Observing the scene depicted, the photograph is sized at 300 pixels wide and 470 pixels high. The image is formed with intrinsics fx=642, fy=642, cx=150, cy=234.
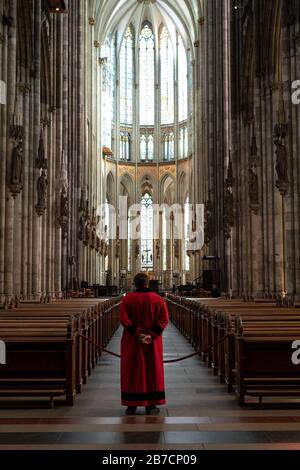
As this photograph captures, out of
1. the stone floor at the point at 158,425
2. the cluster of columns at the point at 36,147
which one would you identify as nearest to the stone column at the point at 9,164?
the cluster of columns at the point at 36,147

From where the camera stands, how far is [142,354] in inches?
313

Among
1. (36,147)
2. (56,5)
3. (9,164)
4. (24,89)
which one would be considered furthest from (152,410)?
(56,5)

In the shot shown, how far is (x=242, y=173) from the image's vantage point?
29031 millimetres

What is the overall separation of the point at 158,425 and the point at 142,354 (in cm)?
98

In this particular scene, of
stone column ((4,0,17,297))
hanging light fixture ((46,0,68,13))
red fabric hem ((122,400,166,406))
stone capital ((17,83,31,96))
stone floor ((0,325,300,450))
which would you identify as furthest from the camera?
hanging light fixture ((46,0,68,13))

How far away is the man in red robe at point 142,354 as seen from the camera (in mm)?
7875

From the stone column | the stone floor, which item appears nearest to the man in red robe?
the stone floor

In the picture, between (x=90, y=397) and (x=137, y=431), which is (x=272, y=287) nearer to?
(x=90, y=397)

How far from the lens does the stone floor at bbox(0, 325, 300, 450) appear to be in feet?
20.5

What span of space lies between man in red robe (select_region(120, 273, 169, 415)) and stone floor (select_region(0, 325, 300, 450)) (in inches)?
9.6

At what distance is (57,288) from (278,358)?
20943 mm

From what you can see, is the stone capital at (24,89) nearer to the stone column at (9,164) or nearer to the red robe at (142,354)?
the stone column at (9,164)

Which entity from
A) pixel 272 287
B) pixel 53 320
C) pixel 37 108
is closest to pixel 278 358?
pixel 53 320

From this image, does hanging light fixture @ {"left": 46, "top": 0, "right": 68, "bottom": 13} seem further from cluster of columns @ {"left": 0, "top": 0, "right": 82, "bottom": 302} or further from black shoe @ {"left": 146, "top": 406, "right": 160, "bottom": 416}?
black shoe @ {"left": 146, "top": 406, "right": 160, "bottom": 416}
